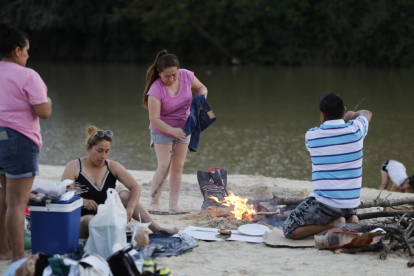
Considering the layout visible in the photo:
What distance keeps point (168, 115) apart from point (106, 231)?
7.31 feet

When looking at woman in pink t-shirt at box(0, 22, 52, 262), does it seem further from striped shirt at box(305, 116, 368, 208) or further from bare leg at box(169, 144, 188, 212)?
bare leg at box(169, 144, 188, 212)

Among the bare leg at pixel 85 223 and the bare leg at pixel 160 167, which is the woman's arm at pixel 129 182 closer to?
the bare leg at pixel 85 223

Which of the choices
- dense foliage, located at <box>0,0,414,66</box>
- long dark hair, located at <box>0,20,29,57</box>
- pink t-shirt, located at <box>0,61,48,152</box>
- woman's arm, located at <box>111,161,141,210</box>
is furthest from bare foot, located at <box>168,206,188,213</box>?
dense foliage, located at <box>0,0,414,66</box>

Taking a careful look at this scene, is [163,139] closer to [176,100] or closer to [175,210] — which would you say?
[176,100]

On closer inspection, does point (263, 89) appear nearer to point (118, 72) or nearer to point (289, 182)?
point (118, 72)

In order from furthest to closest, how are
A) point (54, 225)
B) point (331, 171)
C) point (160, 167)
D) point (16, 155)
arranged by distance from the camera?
1. point (160, 167)
2. point (331, 171)
3. point (54, 225)
4. point (16, 155)

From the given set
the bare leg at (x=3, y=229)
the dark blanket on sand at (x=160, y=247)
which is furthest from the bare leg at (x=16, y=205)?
the dark blanket on sand at (x=160, y=247)

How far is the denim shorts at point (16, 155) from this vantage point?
14.4ft

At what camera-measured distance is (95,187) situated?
527 cm

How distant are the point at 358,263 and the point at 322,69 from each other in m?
27.9

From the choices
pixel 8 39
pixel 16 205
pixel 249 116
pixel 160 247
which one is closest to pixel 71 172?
pixel 16 205

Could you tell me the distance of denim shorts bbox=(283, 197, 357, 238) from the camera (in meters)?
5.32

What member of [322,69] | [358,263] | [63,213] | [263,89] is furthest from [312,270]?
[322,69]

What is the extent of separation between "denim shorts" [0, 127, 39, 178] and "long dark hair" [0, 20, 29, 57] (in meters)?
A: 0.54
